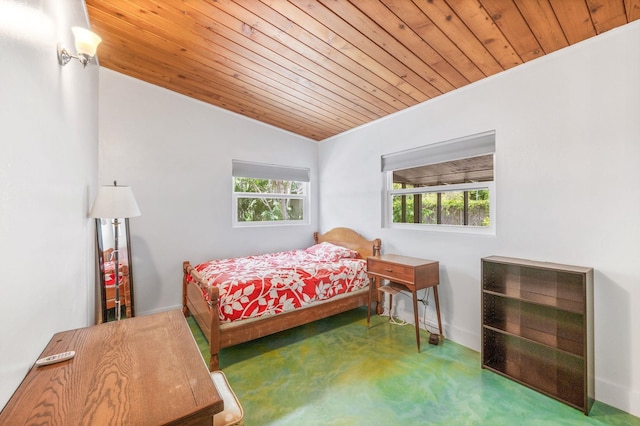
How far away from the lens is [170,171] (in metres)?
3.40

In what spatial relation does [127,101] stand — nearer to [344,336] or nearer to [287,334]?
[287,334]

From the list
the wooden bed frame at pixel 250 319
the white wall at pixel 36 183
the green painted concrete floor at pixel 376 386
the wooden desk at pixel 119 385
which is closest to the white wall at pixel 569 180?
the green painted concrete floor at pixel 376 386

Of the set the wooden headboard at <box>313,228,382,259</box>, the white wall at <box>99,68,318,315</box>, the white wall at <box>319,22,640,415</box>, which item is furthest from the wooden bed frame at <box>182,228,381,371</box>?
the white wall at <box>319,22,640,415</box>

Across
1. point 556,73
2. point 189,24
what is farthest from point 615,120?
point 189,24

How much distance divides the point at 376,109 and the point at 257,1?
1.75 meters

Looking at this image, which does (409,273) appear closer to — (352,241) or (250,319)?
(352,241)

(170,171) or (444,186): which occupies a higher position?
(170,171)

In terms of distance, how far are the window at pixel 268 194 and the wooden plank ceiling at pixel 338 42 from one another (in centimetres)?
111

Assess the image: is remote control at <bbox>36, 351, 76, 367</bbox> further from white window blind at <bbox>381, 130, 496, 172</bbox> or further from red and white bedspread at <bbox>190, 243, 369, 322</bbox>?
white window blind at <bbox>381, 130, 496, 172</bbox>

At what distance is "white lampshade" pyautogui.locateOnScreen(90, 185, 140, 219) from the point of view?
2.20m

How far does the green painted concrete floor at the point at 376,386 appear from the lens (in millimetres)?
1798

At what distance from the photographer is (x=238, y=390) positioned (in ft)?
6.81

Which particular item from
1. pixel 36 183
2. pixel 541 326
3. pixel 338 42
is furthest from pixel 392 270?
pixel 36 183

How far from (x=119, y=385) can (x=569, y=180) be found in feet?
9.46
